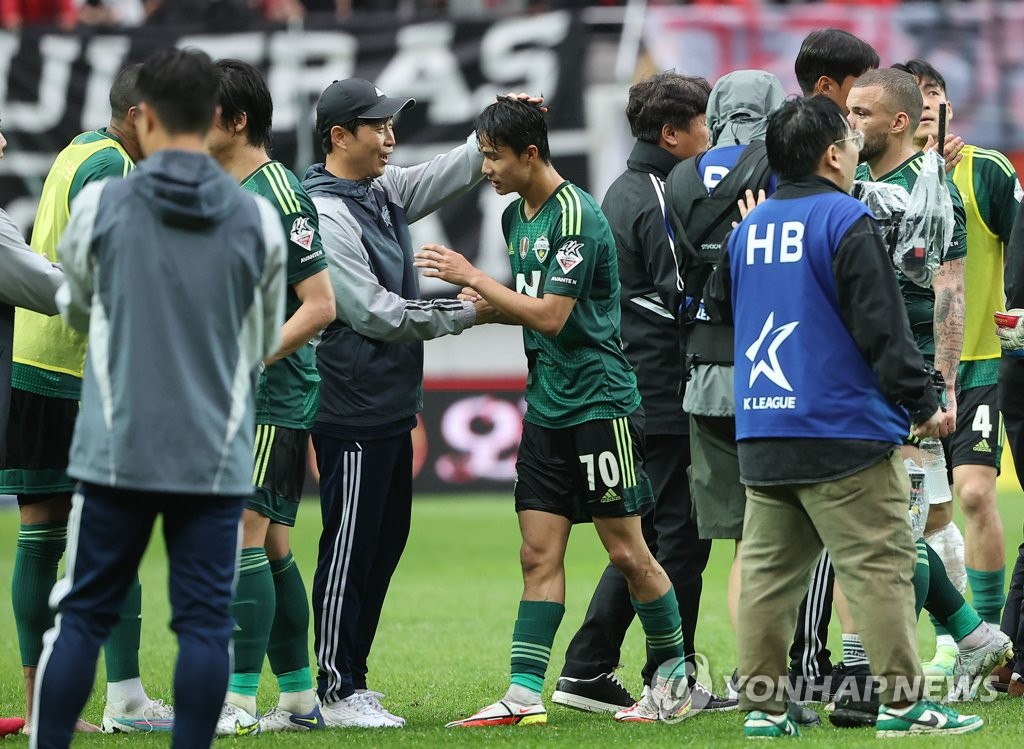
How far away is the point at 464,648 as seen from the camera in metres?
8.06

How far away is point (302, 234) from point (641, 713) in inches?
85.2

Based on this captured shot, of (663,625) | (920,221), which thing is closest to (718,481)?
(663,625)

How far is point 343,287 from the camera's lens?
5766mm

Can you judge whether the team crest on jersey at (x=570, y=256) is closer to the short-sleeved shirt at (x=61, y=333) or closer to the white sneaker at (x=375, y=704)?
the short-sleeved shirt at (x=61, y=333)

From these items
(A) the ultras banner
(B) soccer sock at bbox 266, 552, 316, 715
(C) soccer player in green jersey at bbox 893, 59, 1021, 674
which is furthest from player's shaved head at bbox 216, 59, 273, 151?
(A) the ultras banner

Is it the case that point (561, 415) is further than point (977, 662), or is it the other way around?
point (977, 662)

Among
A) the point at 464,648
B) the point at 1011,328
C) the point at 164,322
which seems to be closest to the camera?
the point at 164,322

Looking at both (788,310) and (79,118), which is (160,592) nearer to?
(788,310)

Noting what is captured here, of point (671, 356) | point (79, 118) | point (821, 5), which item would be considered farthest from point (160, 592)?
point (821, 5)

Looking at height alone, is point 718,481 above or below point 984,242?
below

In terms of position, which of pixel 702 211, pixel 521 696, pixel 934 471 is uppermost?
pixel 702 211

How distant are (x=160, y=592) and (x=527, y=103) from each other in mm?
6264

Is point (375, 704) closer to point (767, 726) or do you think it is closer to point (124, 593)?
point (767, 726)

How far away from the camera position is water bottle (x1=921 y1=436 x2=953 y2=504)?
610 cm
